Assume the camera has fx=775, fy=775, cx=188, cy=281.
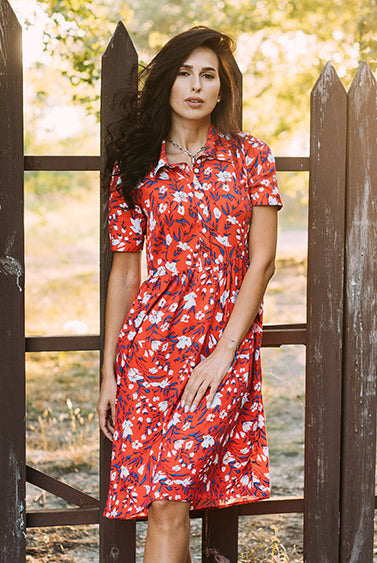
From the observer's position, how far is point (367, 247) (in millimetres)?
3143

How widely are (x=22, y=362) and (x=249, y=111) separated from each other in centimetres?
677

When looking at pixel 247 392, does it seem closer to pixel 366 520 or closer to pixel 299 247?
pixel 366 520

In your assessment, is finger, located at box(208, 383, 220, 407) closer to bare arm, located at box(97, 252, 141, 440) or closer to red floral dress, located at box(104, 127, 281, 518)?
red floral dress, located at box(104, 127, 281, 518)

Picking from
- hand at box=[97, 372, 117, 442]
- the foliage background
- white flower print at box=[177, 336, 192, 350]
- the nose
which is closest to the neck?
the nose

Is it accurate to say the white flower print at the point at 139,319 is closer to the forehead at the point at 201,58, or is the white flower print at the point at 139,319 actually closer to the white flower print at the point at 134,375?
the white flower print at the point at 134,375

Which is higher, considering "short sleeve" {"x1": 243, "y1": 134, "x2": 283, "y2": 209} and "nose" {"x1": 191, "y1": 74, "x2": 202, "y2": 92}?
"nose" {"x1": 191, "y1": 74, "x2": 202, "y2": 92}

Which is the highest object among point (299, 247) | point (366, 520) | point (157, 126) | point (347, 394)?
point (299, 247)

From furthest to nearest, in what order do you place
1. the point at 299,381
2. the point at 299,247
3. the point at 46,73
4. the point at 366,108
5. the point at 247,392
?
the point at 299,247 < the point at 46,73 < the point at 299,381 < the point at 366,108 < the point at 247,392

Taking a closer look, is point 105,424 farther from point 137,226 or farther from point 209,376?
point 137,226

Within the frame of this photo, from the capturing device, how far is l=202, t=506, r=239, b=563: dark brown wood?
3119mm

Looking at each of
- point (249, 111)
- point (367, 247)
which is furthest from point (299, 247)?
point (367, 247)

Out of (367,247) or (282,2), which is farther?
(282,2)

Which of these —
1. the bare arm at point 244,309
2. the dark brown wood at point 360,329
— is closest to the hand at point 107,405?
the bare arm at point 244,309

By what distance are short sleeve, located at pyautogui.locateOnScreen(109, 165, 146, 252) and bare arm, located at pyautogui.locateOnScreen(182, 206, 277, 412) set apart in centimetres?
44
